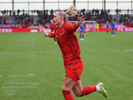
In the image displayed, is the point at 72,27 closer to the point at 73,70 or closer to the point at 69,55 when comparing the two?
the point at 69,55

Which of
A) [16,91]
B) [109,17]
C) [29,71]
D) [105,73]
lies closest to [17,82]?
[16,91]

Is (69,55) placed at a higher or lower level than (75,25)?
lower

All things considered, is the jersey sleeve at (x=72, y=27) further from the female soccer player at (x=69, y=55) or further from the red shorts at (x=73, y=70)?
the red shorts at (x=73, y=70)

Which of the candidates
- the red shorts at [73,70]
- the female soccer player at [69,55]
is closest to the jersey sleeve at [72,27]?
the female soccer player at [69,55]

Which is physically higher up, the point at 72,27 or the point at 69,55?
the point at 72,27

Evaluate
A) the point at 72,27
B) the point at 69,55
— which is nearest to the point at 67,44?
the point at 69,55

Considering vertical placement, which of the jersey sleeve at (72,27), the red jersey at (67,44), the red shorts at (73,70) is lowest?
the red shorts at (73,70)

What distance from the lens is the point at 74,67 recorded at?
14.3ft

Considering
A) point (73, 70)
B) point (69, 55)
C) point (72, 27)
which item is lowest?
point (73, 70)

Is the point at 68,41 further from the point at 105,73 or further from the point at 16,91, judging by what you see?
the point at 105,73

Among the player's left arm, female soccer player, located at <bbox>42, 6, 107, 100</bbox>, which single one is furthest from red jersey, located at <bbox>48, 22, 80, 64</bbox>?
the player's left arm

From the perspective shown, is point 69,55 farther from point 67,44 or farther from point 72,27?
point 72,27

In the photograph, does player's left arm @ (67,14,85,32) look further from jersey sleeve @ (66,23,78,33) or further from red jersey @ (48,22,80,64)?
red jersey @ (48,22,80,64)

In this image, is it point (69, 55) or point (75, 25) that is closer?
point (75, 25)
